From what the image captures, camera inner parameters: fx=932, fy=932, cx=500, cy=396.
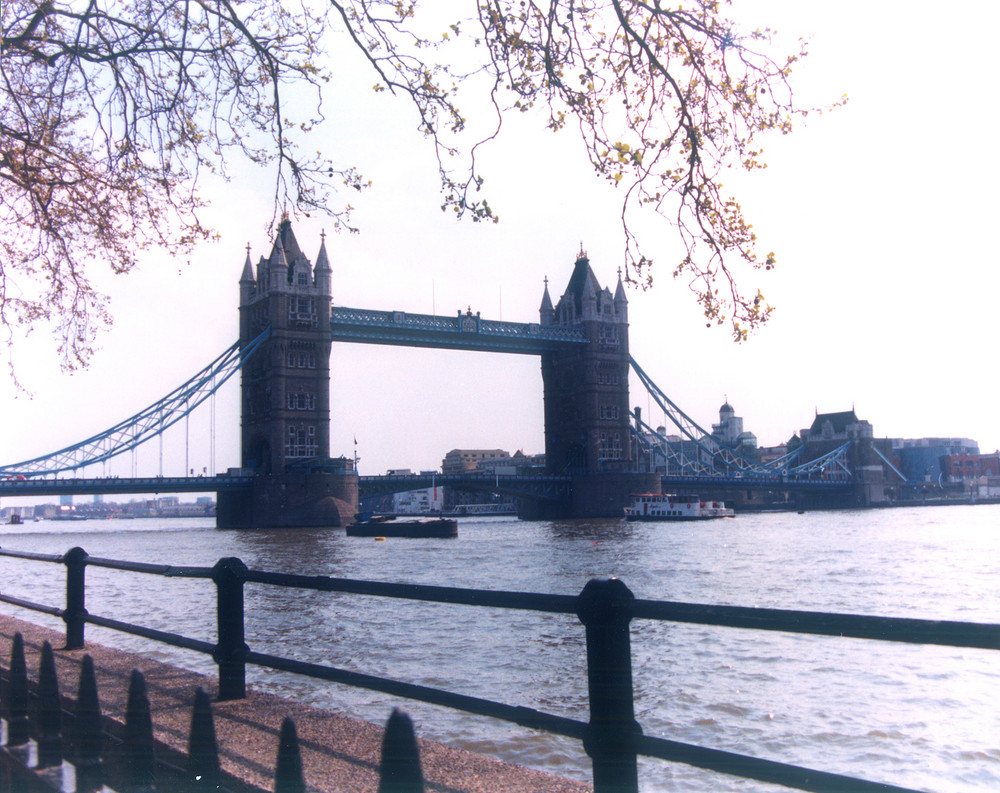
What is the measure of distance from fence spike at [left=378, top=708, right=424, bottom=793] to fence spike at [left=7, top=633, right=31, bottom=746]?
2.10 m

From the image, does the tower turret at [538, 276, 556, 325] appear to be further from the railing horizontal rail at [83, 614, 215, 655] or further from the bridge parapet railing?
the railing horizontal rail at [83, 614, 215, 655]

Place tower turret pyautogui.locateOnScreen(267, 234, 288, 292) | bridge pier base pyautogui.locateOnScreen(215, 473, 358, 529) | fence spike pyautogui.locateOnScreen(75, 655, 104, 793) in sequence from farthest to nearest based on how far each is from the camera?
tower turret pyautogui.locateOnScreen(267, 234, 288, 292) < bridge pier base pyautogui.locateOnScreen(215, 473, 358, 529) < fence spike pyautogui.locateOnScreen(75, 655, 104, 793)

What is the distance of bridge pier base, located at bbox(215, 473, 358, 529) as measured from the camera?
57.1 m

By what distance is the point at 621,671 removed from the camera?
2.11 metres

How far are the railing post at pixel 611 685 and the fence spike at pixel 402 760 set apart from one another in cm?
47

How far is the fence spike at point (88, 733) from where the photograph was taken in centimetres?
277

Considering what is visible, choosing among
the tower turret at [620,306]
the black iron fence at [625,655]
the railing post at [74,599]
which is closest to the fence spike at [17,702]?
the black iron fence at [625,655]

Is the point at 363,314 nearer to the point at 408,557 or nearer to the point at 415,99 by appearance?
the point at 408,557

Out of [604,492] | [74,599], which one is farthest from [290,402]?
[74,599]

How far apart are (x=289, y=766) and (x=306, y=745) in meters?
1.11

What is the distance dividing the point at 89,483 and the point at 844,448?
250 ft

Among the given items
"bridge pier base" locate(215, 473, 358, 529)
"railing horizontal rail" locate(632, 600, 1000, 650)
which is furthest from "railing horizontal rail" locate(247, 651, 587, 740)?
"bridge pier base" locate(215, 473, 358, 529)

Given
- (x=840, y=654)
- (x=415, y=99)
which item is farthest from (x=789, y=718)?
(x=415, y=99)

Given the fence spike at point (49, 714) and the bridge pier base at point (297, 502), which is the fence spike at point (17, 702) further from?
the bridge pier base at point (297, 502)
